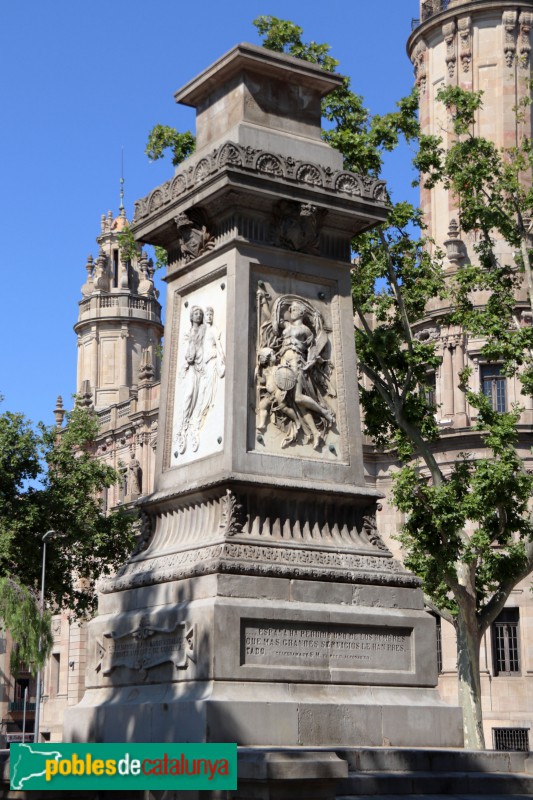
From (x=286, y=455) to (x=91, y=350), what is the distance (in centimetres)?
7714

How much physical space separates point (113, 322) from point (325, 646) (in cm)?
7843

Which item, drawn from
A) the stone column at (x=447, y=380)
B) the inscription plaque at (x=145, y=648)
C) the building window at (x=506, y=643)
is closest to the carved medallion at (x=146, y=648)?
the inscription plaque at (x=145, y=648)

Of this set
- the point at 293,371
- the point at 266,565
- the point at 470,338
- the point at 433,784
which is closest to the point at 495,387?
the point at 470,338

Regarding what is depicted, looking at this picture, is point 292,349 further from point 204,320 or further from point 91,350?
point 91,350

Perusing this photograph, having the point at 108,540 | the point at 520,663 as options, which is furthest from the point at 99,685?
the point at 520,663

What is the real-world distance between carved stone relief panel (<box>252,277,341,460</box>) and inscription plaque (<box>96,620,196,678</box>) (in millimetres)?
2292

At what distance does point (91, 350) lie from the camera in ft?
301

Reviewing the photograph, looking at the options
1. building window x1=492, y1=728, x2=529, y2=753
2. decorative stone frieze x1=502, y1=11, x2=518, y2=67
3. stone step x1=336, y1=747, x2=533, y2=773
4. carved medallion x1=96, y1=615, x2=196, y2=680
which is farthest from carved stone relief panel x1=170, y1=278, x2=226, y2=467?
decorative stone frieze x1=502, y1=11, x2=518, y2=67

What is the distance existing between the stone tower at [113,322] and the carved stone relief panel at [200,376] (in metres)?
72.1

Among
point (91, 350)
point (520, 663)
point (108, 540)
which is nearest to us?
point (108, 540)

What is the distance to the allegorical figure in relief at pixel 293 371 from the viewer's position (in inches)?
621

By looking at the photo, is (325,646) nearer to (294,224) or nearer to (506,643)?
(294,224)

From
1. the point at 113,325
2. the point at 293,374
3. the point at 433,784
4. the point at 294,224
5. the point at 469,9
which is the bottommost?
the point at 433,784

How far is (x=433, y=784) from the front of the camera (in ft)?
44.3
